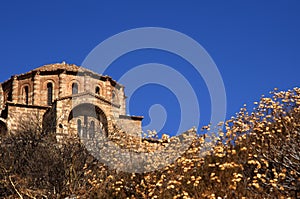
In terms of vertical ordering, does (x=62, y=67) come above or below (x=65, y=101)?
above

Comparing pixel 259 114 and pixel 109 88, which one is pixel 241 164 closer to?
pixel 259 114

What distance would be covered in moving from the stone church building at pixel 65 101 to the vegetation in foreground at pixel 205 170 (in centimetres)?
1376

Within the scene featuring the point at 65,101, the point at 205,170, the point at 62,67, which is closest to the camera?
the point at 205,170

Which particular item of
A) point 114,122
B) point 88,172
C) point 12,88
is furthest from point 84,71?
point 88,172

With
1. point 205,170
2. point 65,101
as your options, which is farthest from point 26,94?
point 205,170

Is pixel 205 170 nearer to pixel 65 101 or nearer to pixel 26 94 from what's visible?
pixel 65 101

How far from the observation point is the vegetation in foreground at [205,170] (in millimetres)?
10211

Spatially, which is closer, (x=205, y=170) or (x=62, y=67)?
(x=205, y=170)

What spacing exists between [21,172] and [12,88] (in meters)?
24.9

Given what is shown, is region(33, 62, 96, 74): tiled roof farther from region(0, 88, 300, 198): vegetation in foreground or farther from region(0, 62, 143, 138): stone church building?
region(0, 88, 300, 198): vegetation in foreground

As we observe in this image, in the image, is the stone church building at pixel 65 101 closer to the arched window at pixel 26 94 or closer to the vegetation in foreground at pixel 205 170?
the arched window at pixel 26 94

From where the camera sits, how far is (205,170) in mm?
11148

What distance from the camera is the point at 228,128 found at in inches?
491

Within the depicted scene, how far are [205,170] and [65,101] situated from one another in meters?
20.9
